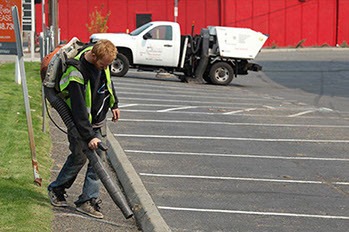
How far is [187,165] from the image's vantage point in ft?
40.8

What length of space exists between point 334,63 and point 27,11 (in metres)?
16.0

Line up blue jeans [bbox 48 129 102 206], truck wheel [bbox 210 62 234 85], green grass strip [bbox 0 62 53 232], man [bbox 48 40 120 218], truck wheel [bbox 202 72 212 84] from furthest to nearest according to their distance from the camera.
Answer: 1. truck wheel [bbox 202 72 212 84]
2. truck wheel [bbox 210 62 234 85]
3. blue jeans [bbox 48 129 102 206]
4. man [bbox 48 40 120 218]
5. green grass strip [bbox 0 62 53 232]

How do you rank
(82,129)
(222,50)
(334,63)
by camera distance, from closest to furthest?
1. (82,129)
2. (222,50)
3. (334,63)

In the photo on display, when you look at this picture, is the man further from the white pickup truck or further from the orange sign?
the white pickup truck

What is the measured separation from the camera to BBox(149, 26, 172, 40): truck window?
97.1 ft

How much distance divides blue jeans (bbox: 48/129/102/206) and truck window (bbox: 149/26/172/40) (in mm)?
20525

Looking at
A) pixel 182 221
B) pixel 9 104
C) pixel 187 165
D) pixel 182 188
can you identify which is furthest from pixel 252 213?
pixel 9 104

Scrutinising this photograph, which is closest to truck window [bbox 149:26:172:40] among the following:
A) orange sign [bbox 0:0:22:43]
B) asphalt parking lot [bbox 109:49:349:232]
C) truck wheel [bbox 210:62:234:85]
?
truck wheel [bbox 210:62:234:85]

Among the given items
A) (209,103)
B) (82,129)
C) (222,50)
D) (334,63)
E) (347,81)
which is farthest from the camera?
(334,63)

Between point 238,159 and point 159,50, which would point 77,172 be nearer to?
point 238,159

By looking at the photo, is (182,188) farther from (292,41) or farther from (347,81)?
(292,41)

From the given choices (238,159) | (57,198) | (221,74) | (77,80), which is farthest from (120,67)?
(77,80)

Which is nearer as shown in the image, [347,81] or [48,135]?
[48,135]

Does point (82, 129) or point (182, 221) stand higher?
point (82, 129)
